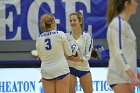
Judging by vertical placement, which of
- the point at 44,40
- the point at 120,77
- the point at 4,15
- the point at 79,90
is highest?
the point at 4,15

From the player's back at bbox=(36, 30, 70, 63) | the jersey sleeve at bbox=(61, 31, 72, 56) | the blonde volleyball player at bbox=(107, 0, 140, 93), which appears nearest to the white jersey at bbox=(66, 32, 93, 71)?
the jersey sleeve at bbox=(61, 31, 72, 56)

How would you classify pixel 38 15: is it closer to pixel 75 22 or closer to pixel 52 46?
pixel 75 22

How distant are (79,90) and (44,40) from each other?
6.67ft

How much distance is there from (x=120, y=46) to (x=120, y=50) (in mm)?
33

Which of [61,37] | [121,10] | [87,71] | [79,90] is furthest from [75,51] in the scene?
[121,10]

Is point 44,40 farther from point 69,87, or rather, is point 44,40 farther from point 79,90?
point 79,90

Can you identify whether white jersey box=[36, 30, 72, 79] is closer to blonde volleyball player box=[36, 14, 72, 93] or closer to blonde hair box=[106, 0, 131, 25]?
blonde volleyball player box=[36, 14, 72, 93]

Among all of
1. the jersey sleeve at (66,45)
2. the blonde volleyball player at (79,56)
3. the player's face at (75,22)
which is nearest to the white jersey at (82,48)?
the blonde volleyball player at (79,56)

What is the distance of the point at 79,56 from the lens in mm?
5758

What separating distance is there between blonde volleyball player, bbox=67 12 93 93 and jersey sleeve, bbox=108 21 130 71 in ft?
8.09

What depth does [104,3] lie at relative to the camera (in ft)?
33.0

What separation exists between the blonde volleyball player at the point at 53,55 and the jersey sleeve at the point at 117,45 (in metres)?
1.92

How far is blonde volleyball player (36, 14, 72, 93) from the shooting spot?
202 inches

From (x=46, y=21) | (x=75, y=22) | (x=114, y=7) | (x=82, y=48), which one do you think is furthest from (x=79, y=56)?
(x=114, y=7)
